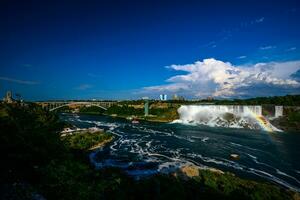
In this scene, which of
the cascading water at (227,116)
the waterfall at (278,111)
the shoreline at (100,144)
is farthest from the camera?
the waterfall at (278,111)

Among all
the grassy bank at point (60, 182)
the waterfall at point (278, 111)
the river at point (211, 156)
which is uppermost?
the waterfall at point (278, 111)

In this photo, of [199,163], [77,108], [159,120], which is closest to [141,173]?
[199,163]

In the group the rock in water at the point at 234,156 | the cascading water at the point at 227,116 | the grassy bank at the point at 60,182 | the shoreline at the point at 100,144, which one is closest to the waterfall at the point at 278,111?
the cascading water at the point at 227,116

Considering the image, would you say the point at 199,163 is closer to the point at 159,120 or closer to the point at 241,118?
the point at 241,118

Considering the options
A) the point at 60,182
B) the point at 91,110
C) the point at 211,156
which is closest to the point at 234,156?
the point at 211,156

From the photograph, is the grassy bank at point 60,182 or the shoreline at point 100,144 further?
the shoreline at point 100,144

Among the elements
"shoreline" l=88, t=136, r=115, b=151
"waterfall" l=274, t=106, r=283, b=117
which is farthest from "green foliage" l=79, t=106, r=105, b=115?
"waterfall" l=274, t=106, r=283, b=117

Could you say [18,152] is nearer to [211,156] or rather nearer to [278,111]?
[211,156]

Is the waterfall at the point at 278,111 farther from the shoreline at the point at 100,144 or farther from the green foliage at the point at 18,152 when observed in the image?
the green foliage at the point at 18,152
